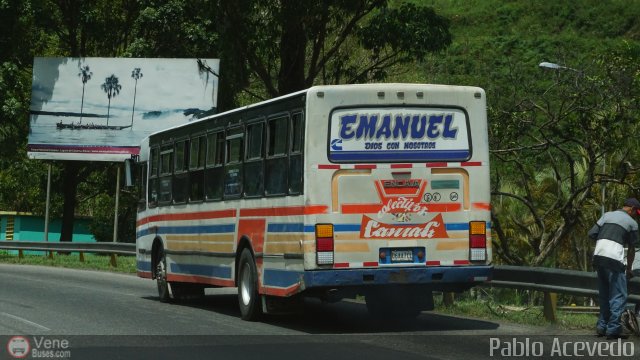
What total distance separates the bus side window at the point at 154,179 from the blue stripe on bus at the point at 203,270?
5.49 feet

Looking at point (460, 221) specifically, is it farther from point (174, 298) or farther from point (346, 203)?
point (174, 298)

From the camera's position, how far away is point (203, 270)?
18578 mm

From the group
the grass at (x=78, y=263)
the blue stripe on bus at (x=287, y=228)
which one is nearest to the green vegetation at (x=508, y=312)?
the blue stripe on bus at (x=287, y=228)

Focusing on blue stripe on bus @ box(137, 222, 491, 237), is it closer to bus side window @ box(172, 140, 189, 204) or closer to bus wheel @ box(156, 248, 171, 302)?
bus side window @ box(172, 140, 189, 204)

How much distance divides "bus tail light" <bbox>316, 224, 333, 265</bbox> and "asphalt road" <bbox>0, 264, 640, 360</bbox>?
935 millimetres

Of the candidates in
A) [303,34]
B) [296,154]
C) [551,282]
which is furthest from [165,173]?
[303,34]

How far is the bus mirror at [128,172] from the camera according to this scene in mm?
22094

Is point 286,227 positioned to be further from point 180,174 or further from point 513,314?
point 180,174

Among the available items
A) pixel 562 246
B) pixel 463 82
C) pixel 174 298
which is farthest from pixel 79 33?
pixel 463 82

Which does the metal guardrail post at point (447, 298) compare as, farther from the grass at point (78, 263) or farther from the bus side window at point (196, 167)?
the grass at point (78, 263)

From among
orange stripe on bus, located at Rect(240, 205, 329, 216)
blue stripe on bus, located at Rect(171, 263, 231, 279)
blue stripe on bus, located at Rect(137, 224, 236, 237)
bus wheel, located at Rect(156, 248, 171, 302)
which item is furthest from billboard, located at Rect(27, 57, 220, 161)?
orange stripe on bus, located at Rect(240, 205, 329, 216)

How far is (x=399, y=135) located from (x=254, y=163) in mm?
2506

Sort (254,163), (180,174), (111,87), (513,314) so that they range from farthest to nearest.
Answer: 1. (111,87)
2. (180,174)
3. (513,314)
4. (254,163)

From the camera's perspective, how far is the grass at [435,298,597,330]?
15.8 m
